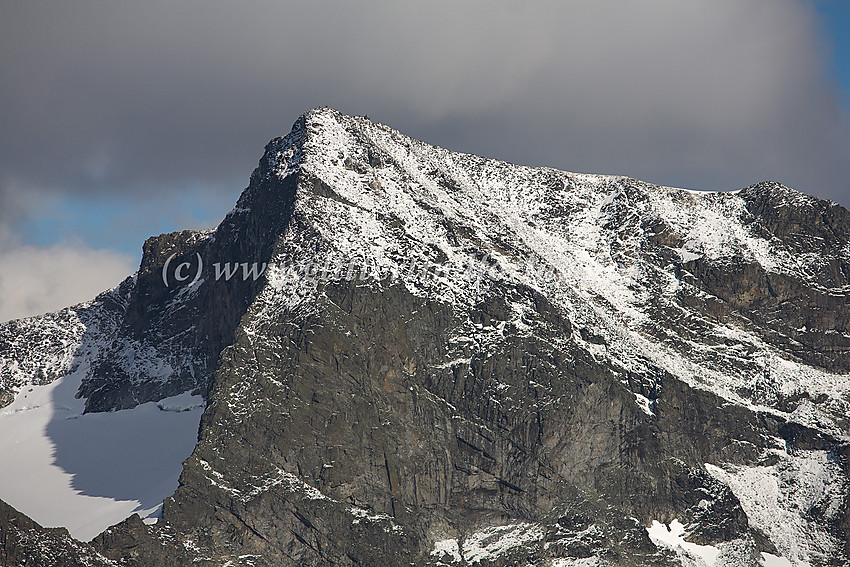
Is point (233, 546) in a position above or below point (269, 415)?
below

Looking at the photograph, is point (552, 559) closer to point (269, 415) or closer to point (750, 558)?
point (750, 558)

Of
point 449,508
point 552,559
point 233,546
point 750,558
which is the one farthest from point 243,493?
point 750,558

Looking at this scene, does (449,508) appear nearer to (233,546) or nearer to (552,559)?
(552,559)

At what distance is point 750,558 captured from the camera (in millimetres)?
198625

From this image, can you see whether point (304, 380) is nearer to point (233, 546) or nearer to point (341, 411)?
point (341, 411)

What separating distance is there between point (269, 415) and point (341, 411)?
38.3 ft

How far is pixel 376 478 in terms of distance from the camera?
19612 centimetres

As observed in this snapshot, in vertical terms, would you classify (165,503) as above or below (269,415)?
below

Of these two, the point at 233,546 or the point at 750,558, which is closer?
the point at 233,546

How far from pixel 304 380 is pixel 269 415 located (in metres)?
8.36

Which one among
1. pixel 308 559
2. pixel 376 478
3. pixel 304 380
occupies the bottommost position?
pixel 308 559

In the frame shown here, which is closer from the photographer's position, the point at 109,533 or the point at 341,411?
the point at 109,533

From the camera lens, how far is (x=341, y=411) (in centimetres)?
19862

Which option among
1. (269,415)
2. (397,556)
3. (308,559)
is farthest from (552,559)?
(269,415)
